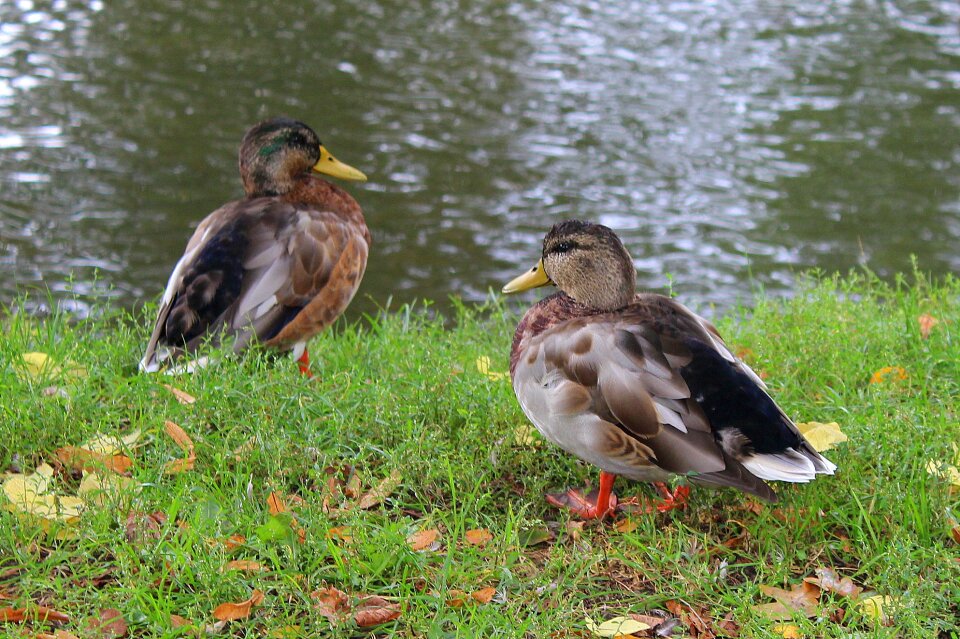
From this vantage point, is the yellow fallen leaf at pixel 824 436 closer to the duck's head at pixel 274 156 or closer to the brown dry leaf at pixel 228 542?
the brown dry leaf at pixel 228 542

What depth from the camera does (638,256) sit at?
743 cm

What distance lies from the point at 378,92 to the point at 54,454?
21.2 feet

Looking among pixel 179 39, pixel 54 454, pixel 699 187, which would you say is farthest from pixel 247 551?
pixel 179 39

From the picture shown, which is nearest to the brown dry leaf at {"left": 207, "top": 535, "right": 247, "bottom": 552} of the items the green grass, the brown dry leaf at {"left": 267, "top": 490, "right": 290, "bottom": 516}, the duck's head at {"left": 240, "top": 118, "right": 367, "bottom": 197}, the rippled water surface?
the green grass

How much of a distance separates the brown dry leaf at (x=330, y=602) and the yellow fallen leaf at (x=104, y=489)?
2.29 feet

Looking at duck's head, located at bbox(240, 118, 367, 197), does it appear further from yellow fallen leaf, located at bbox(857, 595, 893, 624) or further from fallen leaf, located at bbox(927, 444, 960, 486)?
yellow fallen leaf, located at bbox(857, 595, 893, 624)

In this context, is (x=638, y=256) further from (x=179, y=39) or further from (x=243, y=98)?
(x=179, y=39)

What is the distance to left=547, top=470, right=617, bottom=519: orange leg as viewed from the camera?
358cm

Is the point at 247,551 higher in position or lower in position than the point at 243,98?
higher

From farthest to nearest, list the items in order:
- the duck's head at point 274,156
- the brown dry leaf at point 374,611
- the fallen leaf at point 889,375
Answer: the duck's head at point 274,156, the fallen leaf at point 889,375, the brown dry leaf at point 374,611

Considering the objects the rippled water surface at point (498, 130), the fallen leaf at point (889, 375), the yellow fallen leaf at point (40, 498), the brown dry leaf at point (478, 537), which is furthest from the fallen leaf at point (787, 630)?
the rippled water surface at point (498, 130)

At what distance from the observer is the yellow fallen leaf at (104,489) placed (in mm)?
3311

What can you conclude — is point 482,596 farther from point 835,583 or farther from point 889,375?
point 889,375

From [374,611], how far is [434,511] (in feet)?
1.55
